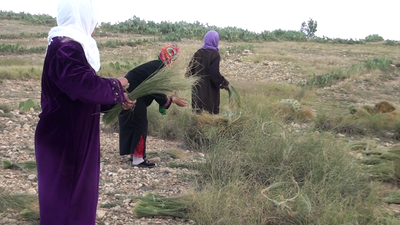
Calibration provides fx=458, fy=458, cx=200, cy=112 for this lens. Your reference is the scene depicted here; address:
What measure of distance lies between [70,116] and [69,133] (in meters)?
0.09

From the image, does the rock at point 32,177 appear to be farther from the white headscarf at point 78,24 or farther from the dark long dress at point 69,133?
the white headscarf at point 78,24

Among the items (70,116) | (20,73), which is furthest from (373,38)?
(70,116)

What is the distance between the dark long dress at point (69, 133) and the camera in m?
2.24

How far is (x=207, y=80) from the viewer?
5.96 metres

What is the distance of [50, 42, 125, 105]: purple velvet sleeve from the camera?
2205 mm

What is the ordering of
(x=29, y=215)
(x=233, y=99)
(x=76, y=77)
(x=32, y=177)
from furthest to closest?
(x=233, y=99), (x=32, y=177), (x=29, y=215), (x=76, y=77)

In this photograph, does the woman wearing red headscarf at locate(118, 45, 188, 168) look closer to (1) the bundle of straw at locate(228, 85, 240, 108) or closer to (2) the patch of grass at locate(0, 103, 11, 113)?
(1) the bundle of straw at locate(228, 85, 240, 108)

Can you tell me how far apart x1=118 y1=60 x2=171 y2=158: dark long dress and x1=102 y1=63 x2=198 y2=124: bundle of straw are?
826mm

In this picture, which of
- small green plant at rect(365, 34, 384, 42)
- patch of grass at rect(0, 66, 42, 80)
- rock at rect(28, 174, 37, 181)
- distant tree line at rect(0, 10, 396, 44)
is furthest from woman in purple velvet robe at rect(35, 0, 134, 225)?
small green plant at rect(365, 34, 384, 42)

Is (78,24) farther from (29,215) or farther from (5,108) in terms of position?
(5,108)

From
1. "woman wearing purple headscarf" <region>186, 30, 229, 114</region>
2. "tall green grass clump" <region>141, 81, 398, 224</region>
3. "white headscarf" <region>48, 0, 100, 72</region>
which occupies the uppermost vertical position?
"white headscarf" <region>48, 0, 100, 72</region>

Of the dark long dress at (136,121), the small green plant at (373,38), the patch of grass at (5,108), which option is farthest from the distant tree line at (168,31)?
the dark long dress at (136,121)

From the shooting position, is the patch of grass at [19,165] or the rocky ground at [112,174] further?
the patch of grass at [19,165]

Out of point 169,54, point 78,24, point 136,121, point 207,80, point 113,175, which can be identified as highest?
point 78,24
